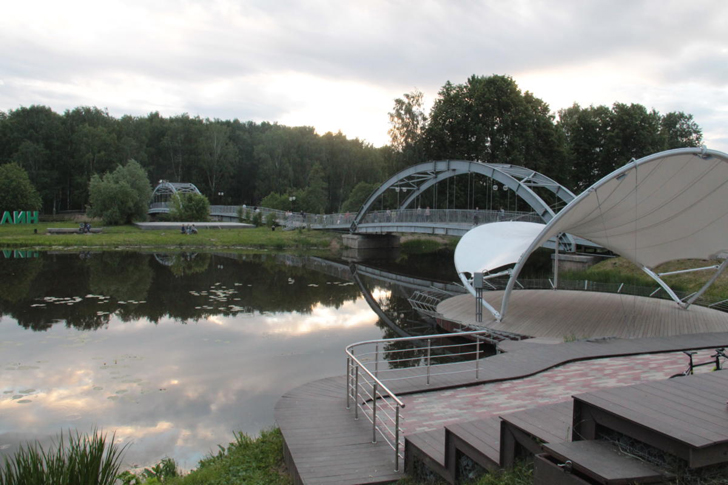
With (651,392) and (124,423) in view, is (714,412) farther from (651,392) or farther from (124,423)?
(124,423)

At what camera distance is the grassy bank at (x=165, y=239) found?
3888 centimetres

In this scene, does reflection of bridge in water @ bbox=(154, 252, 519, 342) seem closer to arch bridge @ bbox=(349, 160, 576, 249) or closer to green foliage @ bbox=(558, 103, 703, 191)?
arch bridge @ bbox=(349, 160, 576, 249)

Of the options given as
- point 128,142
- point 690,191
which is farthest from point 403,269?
point 128,142

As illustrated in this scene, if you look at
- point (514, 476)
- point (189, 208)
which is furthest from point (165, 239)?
point (514, 476)

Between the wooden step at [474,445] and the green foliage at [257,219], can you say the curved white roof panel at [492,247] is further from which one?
the green foliage at [257,219]

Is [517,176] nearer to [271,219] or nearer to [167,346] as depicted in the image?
[167,346]

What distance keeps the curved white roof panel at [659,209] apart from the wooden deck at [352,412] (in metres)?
3.09

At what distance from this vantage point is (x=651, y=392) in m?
4.18

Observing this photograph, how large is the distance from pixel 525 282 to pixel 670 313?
6.28 m

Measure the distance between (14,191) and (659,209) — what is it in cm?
6013

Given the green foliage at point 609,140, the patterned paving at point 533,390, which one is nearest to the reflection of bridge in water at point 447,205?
the green foliage at point 609,140

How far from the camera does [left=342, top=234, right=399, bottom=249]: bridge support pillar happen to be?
4091 cm

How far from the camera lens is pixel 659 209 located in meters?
12.5

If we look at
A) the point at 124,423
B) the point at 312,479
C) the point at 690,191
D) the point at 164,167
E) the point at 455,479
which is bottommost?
the point at 124,423
